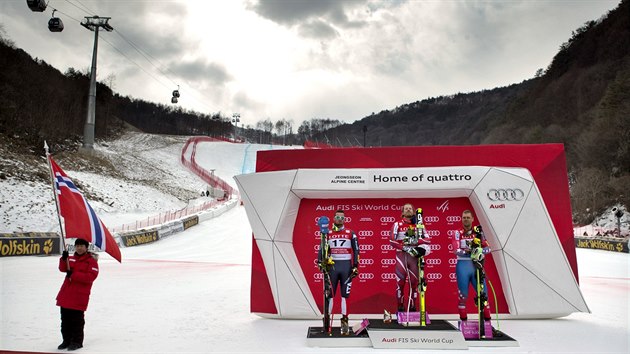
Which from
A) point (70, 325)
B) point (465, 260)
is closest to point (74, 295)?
point (70, 325)

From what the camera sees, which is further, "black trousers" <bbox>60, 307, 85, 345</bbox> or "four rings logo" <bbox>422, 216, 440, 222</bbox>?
"four rings logo" <bbox>422, 216, 440, 222</bbox>

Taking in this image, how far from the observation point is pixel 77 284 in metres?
5.46

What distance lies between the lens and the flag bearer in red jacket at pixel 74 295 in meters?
5.41

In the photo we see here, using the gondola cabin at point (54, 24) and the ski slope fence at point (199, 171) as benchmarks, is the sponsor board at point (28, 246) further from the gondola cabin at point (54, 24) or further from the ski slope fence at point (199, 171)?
the ski slope fence at point (199, 171)

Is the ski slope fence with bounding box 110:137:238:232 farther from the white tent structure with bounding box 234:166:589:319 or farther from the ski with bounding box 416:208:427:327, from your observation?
the ski with bounding box 416:208:427:327

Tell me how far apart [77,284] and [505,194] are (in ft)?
22.2

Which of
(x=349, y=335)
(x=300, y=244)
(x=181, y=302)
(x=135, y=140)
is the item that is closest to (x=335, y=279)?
(x=349, y=335)

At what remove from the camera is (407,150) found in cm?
751

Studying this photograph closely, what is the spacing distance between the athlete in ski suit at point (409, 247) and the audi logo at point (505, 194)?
1.84 m

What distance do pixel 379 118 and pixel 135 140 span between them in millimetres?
97218

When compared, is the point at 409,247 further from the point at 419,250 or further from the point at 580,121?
the point at 580,121

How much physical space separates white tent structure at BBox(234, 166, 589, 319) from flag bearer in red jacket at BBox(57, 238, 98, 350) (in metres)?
2.74

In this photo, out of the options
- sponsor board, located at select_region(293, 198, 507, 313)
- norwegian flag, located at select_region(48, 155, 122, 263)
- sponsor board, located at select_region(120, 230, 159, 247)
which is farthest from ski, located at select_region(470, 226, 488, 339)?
sponsor board, located at select_region(120, 230, 159, 247)

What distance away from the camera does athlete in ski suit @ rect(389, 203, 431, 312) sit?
5.95 metres
